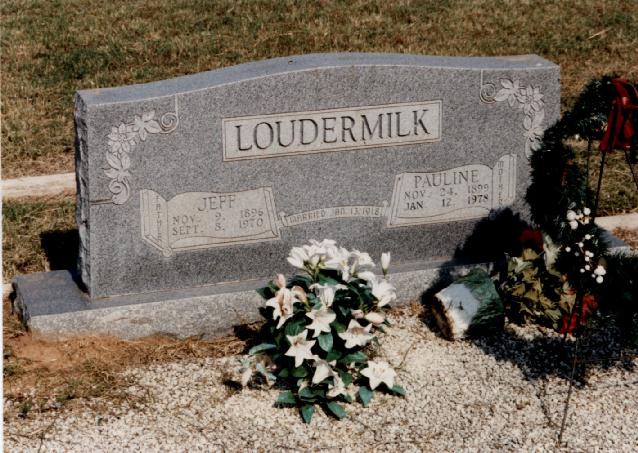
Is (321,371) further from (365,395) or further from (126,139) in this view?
(126,139)

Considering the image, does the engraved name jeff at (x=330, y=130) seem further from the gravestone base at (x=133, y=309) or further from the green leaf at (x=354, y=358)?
the green leaf at (x=354, y=358)

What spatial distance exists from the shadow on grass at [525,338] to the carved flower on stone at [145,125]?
1786 mm

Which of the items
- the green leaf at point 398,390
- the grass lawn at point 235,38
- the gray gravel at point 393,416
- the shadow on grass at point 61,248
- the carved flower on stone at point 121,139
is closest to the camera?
the gray gravel at point 393,416

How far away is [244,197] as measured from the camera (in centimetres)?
564

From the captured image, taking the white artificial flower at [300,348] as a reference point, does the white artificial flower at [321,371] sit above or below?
below

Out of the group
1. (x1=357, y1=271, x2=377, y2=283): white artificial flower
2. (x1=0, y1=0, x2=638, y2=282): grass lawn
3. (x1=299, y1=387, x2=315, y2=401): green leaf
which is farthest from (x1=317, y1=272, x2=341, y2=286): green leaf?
(x1=0, y1=0, x2=638, y2=282): grass lawn

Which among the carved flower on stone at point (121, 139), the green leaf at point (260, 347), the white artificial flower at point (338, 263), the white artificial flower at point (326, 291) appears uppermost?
the carved flower on stone at point (121, 139)

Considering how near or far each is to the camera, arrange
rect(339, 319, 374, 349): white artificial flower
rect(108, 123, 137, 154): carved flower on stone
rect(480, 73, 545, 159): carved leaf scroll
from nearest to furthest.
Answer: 1. rect(339, 319, 374, 349): white artificial flower
2. rect(108, 123, 137, 154): carved flower on stone
3. rect(480, 73, 545, 159): carved leaf scroll

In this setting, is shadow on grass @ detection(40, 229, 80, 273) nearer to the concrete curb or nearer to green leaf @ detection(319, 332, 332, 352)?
the concrete curb

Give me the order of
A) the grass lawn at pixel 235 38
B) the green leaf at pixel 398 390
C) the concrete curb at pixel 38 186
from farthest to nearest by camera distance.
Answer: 1. the grass lawn at pixel 235 38
2. the concrete curb at pixel 38 186
3. the green leaf at pixel 398 390

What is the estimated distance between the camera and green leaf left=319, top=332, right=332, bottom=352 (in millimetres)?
5030

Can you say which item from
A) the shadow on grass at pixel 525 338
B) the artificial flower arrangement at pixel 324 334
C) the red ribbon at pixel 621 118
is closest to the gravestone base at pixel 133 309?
the artificial flower arrangement at pixel 324 334

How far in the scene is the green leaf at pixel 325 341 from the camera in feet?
16.5

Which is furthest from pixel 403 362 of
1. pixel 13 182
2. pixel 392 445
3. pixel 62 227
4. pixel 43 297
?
pixel 13 182
